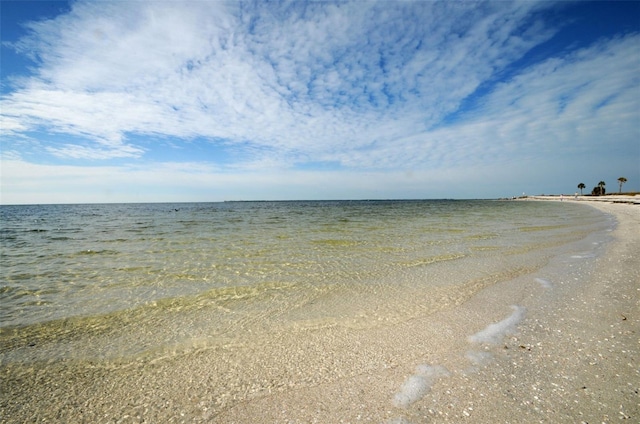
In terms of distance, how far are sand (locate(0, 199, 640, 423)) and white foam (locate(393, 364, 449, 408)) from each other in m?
0.01

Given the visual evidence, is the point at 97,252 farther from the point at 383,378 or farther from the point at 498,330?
the point at 498,330

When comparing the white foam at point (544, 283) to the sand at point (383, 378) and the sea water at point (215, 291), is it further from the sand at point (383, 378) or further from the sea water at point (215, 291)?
the sand at point (383, 378)

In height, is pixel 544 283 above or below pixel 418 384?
below

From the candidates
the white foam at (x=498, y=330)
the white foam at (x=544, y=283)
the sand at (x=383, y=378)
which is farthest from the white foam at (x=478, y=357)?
the white foam at (x=544, y=283)

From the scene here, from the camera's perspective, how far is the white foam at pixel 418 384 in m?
3.59

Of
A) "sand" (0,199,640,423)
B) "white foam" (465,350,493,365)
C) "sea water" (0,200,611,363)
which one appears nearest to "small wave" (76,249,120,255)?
"sea water" (0,200,611,363)

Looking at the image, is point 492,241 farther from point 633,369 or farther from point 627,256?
point 633,369

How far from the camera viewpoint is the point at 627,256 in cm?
1114

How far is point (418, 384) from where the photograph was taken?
388 cm

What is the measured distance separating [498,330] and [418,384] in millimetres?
2497

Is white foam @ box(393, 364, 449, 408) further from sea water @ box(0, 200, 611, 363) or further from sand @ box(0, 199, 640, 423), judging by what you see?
sea water @ box(0, 200, 611, 363)

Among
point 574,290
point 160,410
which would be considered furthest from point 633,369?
point 160,410

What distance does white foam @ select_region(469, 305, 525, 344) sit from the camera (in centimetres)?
506

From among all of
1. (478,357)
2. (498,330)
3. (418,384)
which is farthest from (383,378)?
(498,330)
